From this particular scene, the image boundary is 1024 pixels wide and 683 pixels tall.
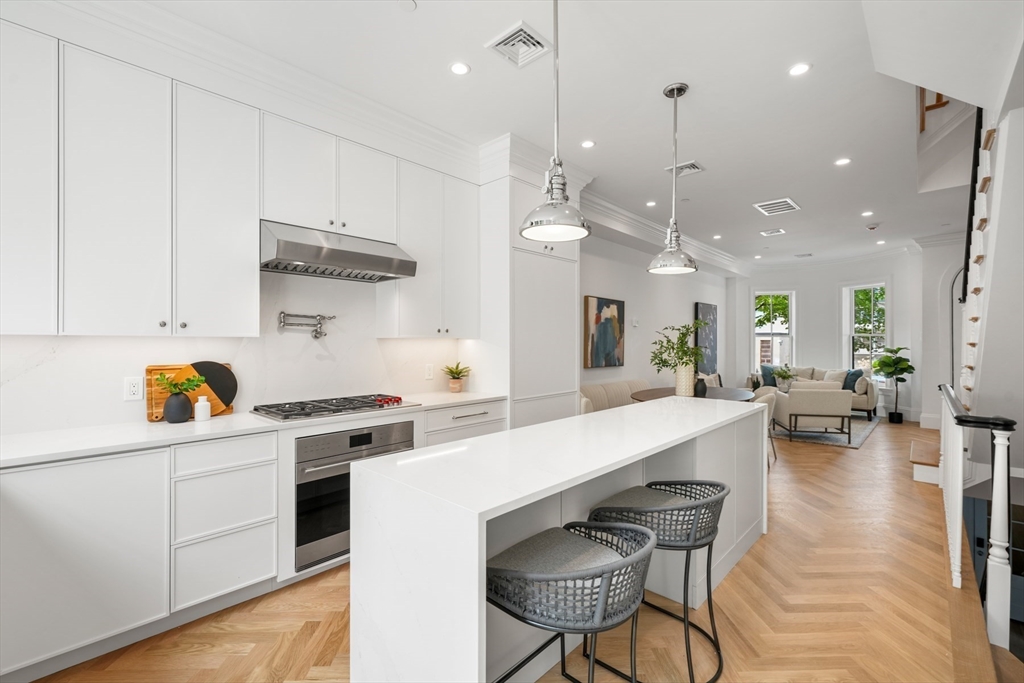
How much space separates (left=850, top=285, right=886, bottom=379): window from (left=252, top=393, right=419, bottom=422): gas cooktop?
8857 mm

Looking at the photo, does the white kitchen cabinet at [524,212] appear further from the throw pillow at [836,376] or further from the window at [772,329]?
the window at [772,329]

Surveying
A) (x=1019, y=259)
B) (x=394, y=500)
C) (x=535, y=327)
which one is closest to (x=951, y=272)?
(x=1019, y=259)

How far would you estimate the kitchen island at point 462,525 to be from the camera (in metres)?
1.25

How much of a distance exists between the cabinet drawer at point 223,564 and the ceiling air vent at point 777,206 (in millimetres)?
5370

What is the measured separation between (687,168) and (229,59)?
3.38 m

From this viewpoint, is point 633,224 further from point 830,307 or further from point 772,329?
point 772,329

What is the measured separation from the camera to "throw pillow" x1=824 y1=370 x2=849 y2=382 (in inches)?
331

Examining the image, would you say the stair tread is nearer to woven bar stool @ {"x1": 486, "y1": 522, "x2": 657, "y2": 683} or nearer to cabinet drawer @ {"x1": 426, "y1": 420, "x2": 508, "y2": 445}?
cabinet drawer @ {"x1": 426, "y1": 420, "x2": 508, "y2": 445}

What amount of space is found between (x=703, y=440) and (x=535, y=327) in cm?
176

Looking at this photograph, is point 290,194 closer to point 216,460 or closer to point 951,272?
point 216,460

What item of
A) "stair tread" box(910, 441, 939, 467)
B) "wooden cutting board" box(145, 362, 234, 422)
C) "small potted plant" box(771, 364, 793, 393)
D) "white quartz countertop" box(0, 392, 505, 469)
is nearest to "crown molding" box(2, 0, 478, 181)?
"wooden cutting board" box(145, 362, 234, 422)

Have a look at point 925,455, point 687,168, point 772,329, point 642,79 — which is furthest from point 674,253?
point 772,329

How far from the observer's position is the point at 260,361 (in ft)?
9.77

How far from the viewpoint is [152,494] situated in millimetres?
2111
